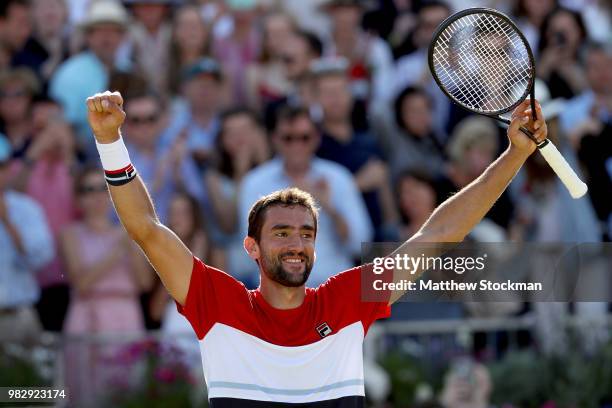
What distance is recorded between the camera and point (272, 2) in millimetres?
12117

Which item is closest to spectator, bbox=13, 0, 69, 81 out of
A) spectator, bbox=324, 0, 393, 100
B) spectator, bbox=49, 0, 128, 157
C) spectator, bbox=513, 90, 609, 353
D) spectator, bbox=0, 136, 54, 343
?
spectator, bbox=49, 0, 128, 157

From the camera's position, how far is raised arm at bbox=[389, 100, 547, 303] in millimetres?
5445

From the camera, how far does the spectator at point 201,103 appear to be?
11.0 meters

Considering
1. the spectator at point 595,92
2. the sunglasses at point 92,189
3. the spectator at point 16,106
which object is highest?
the spectator at point 595,92

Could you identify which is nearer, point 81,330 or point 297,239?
point 297,239

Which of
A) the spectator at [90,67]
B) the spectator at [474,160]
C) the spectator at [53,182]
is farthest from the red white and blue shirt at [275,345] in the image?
the spectator at [474,160]

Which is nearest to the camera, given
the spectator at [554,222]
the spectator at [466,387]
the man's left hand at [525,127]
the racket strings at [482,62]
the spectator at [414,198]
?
the man's left hand at [525,127]

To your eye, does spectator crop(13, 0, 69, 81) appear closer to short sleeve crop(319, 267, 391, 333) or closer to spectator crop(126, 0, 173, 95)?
spectator crop(126, 0, 173, 95)

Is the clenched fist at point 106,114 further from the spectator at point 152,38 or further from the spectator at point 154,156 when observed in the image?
the spectator at point 152,38

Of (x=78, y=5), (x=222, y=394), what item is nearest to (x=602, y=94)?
(x=78, y=5)

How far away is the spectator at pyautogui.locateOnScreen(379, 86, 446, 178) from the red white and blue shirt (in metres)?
5.92

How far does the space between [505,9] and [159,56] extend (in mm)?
3367

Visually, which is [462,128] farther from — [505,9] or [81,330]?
[81,330]

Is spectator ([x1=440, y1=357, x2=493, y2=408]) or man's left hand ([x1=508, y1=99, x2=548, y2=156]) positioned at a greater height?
man's left hand ([x1=508, y1=99, x2=548, y2=156])
